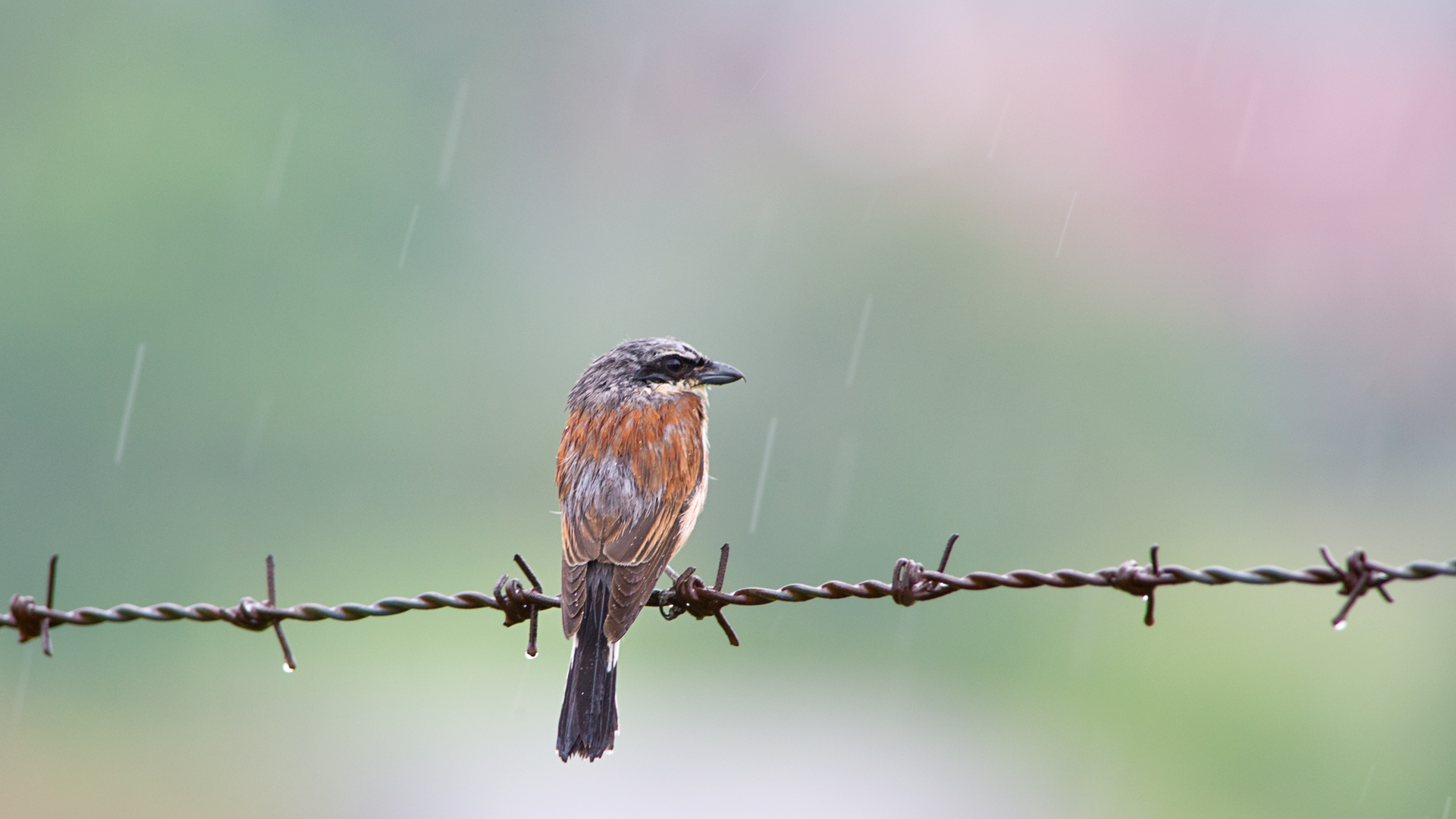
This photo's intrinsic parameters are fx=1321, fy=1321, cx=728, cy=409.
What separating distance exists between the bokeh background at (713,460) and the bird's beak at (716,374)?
75.6ft

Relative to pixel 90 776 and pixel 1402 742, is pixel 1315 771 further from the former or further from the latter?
pixel 90 776

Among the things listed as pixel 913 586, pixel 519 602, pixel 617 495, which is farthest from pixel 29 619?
pixel 913 586

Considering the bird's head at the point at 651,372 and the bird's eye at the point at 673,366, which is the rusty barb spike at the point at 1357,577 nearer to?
the bird's head at the point at 651,372

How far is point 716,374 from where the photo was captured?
6441mm

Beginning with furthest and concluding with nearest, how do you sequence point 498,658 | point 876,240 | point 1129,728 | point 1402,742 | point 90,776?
point 876,240, point 498,658, point 90,776, point 1129,728, point 1402,742

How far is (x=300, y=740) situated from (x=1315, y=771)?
89.9ft

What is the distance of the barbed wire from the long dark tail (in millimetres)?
308

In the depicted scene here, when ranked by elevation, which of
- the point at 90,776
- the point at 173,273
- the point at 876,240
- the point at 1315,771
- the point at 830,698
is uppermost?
the point at 876,240

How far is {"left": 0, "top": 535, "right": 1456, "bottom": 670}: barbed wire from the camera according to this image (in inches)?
134

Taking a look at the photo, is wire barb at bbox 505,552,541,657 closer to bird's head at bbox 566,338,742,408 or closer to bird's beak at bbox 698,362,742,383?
bird's head at bbox 566,338,742,408

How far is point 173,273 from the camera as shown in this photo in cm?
4738

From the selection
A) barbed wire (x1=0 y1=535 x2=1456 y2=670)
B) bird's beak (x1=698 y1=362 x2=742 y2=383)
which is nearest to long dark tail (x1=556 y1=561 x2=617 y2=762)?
barbed wire (x1=0 y1=535 x2=1456 y2=670)

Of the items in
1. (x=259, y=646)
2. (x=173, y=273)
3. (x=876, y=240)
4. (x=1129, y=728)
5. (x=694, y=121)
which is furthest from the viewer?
(x=694, y=121)

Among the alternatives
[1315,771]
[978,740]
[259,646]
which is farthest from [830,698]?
[259,646]
